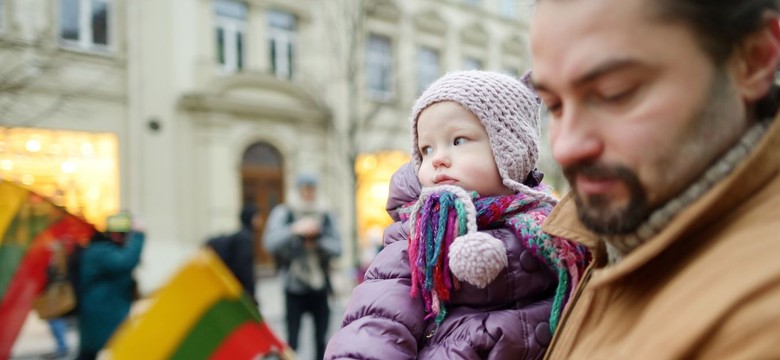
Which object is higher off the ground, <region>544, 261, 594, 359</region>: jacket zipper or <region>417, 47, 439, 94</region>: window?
<region>417, 47, 439, 94</region>: window

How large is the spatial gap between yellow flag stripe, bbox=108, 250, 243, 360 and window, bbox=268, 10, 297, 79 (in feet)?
46.3

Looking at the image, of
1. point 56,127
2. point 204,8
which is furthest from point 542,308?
point 204,8

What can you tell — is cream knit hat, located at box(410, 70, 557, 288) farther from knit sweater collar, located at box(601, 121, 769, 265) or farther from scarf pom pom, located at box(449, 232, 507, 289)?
knit sweater collar, located at box(601, 121, 769, 265)

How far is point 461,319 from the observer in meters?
1.42

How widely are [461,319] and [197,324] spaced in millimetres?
592

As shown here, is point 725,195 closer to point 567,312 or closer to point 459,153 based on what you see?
point 567,312

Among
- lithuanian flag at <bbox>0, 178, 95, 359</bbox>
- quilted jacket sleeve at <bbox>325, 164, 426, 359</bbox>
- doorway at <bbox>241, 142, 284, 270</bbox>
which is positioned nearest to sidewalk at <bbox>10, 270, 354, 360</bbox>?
doorway at <bbox>241, 142, 284, 270</bbox>

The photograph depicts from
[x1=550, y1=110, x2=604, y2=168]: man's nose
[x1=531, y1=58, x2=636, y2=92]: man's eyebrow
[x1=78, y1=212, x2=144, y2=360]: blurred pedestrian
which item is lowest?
[x1=78, y1=212, x2=144, y2=360]: blurred pedestrian

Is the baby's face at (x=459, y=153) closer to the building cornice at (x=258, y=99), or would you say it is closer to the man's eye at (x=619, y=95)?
the man's eye at (x=619, y=95)

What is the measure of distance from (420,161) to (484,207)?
0.30m

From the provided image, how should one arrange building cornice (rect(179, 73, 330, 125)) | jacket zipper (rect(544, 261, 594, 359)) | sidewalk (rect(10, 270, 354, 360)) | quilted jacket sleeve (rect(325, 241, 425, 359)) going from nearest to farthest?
jacket zipper (rect(544, 261, 594, 359)), quilted jacket sleeve (rect(325, 241, 425, 359)), sidewalk (rect(10, 270, 354, 360)), building cornice (rect(179, 73, 330, 125))

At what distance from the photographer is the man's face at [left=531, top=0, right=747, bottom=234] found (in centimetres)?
77

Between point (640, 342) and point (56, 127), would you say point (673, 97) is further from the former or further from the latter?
point (56, 127)

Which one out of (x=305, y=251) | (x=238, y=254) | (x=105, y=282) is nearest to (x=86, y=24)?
(x=238, y=254)
